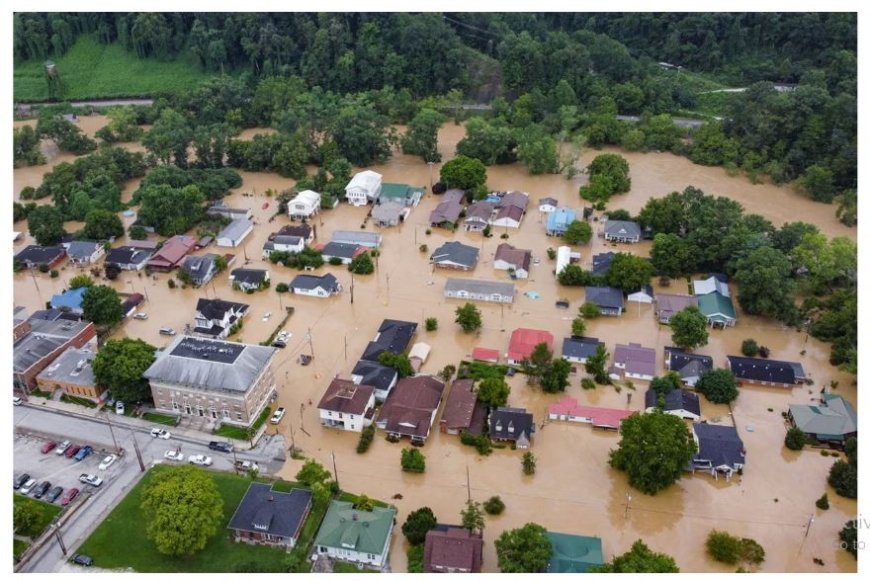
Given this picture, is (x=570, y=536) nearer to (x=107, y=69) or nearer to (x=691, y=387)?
(x=691, y=387)

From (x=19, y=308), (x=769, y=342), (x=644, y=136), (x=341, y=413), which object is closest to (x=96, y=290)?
(x=19, y=308)

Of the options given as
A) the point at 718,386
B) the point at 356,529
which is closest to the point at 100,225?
the point at 356,529

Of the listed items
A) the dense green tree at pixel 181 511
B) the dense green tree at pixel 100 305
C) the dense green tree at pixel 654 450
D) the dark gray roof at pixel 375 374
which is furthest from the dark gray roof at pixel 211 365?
the dense green tree at pixel 654 450

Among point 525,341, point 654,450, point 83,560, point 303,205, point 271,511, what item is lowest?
point 83,560

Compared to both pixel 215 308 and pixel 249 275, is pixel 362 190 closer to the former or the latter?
pixel 249 275

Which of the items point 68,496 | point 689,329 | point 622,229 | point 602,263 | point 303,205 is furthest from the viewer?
point 303,205

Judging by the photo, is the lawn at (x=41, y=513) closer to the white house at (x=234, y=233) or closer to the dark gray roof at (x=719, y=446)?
the white house at (x=234, y=233)

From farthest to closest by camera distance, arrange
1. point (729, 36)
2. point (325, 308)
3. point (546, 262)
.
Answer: point (729, 36) → point (546, 262) → point (325, 308)
